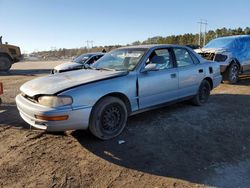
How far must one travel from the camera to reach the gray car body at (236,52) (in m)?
9.20

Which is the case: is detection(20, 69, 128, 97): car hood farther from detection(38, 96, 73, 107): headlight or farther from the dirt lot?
the dirt lot

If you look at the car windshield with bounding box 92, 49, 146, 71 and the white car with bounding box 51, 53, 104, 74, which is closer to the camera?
the car windshield with bounding box 92, 49, 146, 71

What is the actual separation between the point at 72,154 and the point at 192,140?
1937 mm

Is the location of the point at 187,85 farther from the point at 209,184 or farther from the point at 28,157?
the point at 28,157

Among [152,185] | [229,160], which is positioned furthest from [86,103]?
[229,160]

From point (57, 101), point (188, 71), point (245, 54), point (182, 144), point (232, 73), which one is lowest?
point (182, 144)

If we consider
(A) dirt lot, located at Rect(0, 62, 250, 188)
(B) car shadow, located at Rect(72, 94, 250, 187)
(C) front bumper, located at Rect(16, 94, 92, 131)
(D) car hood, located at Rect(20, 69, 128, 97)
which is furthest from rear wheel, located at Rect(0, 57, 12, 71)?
(C) front bumper, located at Rect(16, 94, 92, 131)

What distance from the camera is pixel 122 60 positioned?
16.8 ft

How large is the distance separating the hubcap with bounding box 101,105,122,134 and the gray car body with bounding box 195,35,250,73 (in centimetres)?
606

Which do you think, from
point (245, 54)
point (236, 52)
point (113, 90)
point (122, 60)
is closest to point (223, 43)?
point (236, 52)

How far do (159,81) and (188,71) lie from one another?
1.06 metres

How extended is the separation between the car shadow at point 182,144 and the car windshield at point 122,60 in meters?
1.14

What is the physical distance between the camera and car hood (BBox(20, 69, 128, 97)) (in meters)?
3.89

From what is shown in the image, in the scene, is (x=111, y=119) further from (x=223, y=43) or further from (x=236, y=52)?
(x=223, y=43)
